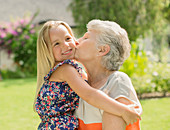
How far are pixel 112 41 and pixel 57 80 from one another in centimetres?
55

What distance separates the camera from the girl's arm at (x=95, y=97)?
5.82 ft

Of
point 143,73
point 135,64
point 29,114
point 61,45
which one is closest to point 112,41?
point 61,45

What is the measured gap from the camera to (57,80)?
2.19 m

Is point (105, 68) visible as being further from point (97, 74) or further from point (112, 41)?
point (112, 41)

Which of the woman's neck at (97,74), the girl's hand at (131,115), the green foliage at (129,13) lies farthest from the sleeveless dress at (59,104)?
the green foliage at (129,13)

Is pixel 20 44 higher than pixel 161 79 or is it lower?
lower

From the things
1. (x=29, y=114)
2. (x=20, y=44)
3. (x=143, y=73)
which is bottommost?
(x=20, y=44)

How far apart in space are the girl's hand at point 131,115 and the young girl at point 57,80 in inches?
12.9

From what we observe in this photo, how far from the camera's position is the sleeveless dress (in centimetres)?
216

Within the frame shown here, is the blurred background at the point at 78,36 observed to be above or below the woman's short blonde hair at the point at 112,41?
below

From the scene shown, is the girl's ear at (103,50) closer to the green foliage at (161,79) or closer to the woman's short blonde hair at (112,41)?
the woman's short blonde hair at (112,41)

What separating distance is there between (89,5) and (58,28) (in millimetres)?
13842

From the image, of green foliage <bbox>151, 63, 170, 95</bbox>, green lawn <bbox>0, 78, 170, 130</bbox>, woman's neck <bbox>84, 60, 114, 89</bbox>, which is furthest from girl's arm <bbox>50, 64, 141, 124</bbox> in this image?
green foliage <bbox>151, 63, 170, 95</bbox>

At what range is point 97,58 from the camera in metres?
2.05
